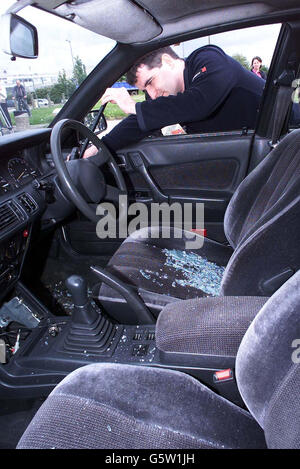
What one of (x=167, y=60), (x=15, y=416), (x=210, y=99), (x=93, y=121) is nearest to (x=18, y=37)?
(x=93, y=121)

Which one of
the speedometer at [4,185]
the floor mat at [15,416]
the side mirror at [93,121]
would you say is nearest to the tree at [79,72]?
the side mirror at [93,121]

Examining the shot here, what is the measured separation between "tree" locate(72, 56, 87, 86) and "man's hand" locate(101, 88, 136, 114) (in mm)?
137

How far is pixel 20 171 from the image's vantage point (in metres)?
1.82

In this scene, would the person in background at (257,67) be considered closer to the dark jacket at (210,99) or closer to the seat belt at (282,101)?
the dark jacket at (210,99)

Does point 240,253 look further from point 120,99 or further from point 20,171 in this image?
point 120,99

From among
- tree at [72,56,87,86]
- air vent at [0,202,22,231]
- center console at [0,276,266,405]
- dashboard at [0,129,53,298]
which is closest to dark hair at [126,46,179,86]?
tree at [72,56,87,86]

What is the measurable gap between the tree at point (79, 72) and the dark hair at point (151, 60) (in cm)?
22

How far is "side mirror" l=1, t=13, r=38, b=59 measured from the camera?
1.48 metres

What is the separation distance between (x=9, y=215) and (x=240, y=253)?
2.97 ft

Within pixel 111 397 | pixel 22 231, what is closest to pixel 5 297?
pixel 22 231

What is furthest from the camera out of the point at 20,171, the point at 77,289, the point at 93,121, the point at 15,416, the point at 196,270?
the point at 93,121

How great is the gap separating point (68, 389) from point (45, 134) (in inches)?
55.5

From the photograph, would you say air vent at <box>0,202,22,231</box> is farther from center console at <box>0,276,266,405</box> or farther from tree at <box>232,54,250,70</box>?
tree at <box>232,54,250,70</box>
